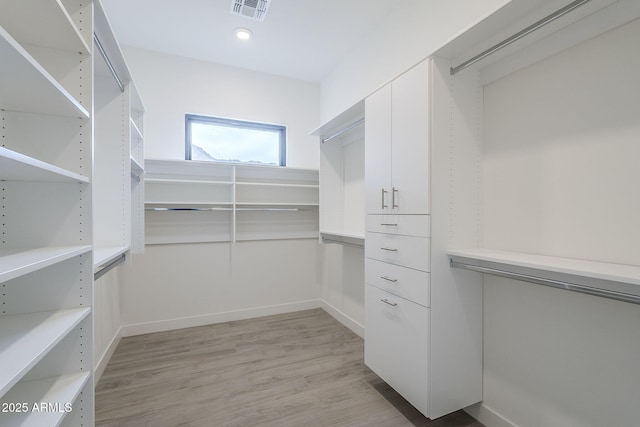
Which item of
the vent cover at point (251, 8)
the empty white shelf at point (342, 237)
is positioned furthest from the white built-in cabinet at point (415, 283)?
the vent cover at point (251, 8)

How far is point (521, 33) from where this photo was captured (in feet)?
4.17

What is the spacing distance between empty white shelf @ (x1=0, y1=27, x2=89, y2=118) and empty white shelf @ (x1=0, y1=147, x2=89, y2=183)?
0.89 feet

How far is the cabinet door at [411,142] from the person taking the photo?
160 centimetres

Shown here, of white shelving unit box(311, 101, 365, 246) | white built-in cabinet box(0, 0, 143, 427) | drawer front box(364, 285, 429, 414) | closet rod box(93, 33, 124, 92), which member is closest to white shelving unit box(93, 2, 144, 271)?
closet rod box(93, 33, 124, 92)

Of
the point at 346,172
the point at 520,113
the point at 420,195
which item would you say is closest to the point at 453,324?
the point at 420,195

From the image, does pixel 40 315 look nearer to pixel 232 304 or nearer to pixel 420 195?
pixel 420 195

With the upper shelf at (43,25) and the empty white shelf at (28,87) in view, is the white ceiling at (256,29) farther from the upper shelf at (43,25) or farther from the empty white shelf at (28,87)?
the empty white shelf at (28,87)

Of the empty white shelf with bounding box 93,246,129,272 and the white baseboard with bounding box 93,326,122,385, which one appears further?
the white baseboard with bounding box 93,326,122,385

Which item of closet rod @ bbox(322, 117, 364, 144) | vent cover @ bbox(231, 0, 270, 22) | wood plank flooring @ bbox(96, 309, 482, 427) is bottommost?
wood plank flooring @ bbox(96, 309, 482, 427)

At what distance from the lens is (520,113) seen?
156cm

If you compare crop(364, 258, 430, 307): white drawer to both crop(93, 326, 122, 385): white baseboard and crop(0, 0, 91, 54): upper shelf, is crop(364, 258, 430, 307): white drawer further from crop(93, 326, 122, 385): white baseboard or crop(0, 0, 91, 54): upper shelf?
crop(93, 326, 122, 385): white baseboard

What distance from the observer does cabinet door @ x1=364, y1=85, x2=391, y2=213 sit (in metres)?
1.89

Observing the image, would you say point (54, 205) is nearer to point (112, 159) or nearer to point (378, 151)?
point (112, 159)

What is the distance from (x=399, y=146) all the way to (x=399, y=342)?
49.0 inches
